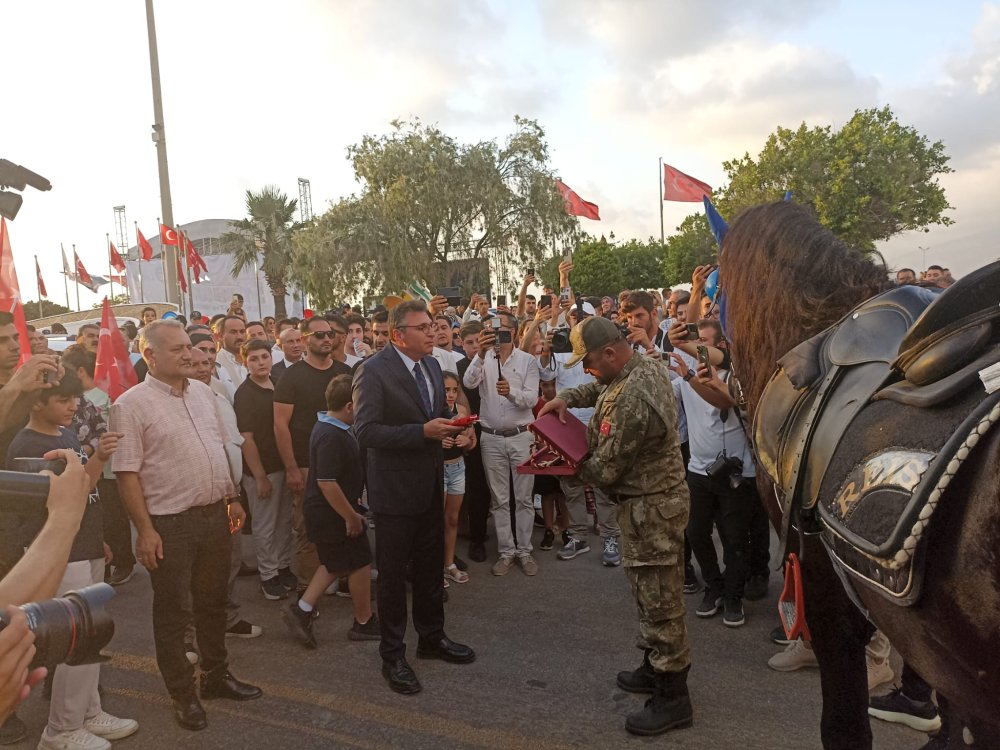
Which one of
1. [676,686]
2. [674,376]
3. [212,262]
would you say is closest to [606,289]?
[212,262]

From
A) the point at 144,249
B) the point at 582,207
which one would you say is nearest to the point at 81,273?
the point at 144,249

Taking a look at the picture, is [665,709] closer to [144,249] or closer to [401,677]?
[401,677]

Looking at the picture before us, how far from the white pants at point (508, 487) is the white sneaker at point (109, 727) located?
3040 mm

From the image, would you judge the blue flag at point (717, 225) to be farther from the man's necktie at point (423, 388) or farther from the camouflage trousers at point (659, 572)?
the man's necktie at point (423, 388)

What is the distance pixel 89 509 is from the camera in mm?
3689

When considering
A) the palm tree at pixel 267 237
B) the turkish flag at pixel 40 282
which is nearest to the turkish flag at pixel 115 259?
the palm tree at pixel 267 237

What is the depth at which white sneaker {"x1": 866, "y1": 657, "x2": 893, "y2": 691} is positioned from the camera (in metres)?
3.52

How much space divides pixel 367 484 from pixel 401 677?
115cm

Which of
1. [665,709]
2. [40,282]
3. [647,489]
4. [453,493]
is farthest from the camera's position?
[40,282]

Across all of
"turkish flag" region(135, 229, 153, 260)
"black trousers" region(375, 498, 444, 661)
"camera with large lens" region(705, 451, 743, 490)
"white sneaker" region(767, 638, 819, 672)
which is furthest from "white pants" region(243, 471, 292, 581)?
"turkish flag" region(135, 229, 153, 260)

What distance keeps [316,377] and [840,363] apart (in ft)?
14.2

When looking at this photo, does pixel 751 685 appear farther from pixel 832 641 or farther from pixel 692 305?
pixel 692 305

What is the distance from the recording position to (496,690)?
3.71m

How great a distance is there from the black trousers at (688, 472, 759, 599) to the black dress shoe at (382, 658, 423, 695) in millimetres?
1978
